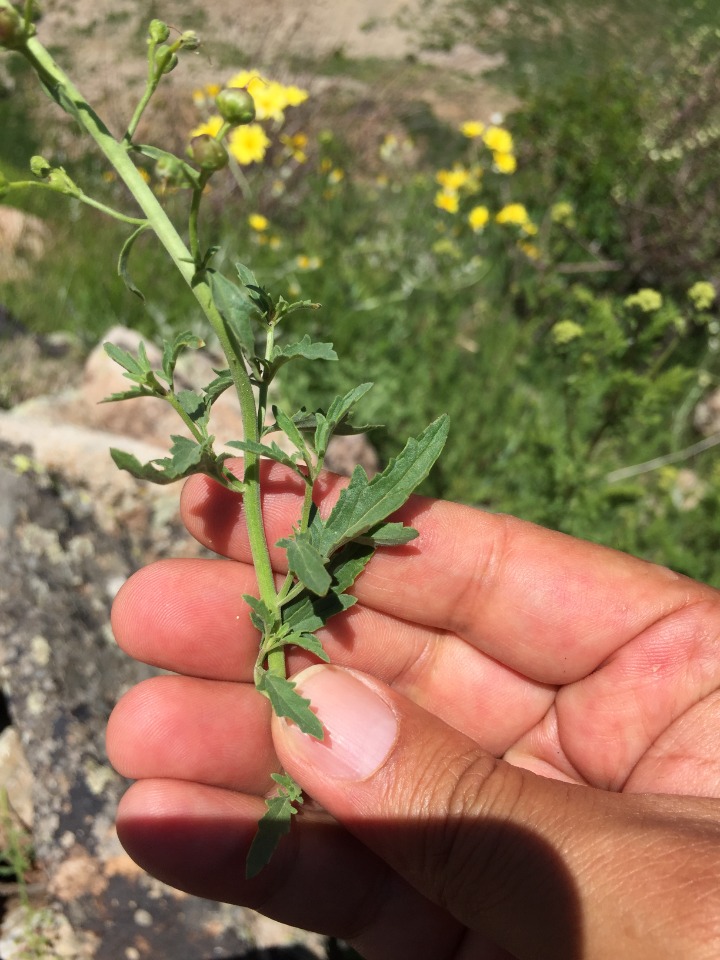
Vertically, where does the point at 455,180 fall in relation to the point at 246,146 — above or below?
below

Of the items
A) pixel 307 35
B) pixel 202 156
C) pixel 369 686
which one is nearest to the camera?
pixel 202 156

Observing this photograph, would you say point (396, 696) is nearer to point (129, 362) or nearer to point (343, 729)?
point (343, 729)

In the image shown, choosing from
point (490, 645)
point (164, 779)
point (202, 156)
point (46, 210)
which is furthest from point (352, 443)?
point (46, 210)

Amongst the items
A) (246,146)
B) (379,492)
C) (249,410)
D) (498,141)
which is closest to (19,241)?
(246,146)

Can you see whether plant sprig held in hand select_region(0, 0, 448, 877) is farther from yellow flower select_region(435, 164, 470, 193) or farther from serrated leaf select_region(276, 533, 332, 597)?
yellow flower select_region(435, 164, 470, 193)

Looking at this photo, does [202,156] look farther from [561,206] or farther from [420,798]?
[561,206]
